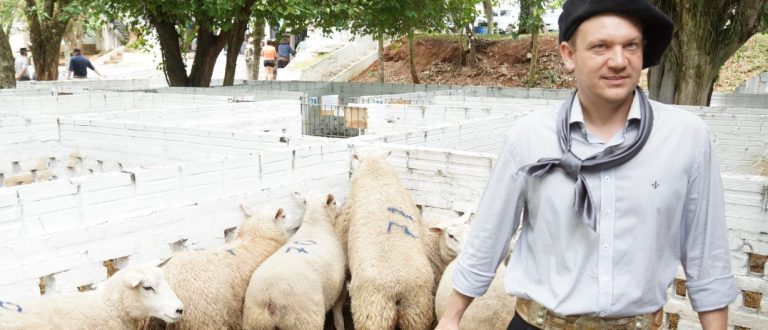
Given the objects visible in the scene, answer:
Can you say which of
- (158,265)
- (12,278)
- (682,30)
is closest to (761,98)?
(682,30)

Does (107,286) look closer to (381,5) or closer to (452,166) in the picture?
(452,166)

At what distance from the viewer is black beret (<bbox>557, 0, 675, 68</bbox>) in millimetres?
2217

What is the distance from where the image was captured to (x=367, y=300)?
15.6 ft

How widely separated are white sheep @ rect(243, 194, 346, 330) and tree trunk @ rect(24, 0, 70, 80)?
1704 cm

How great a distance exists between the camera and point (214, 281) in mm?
4816

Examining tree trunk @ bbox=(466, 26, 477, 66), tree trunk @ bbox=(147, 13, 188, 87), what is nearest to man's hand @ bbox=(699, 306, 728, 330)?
tree trunk @ bbox=(147, 13, 188, 87)

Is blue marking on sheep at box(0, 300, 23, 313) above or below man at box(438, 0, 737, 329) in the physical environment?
below

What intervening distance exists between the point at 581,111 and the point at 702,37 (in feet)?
39.6

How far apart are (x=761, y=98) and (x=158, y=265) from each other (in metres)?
12.6

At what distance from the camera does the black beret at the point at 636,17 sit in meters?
2.22

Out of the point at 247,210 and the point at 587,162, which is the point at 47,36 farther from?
Answer: the point at 587,162

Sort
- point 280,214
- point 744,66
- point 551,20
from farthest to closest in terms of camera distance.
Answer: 1. point 551,20
2. point 744,66
3. point 280,214

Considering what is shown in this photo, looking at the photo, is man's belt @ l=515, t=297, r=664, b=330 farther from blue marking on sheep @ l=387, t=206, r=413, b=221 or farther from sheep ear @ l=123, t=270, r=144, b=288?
blue marking on sheep @ l=387, t=206, r=413, b=221

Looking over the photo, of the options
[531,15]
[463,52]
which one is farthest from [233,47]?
[463,52]
